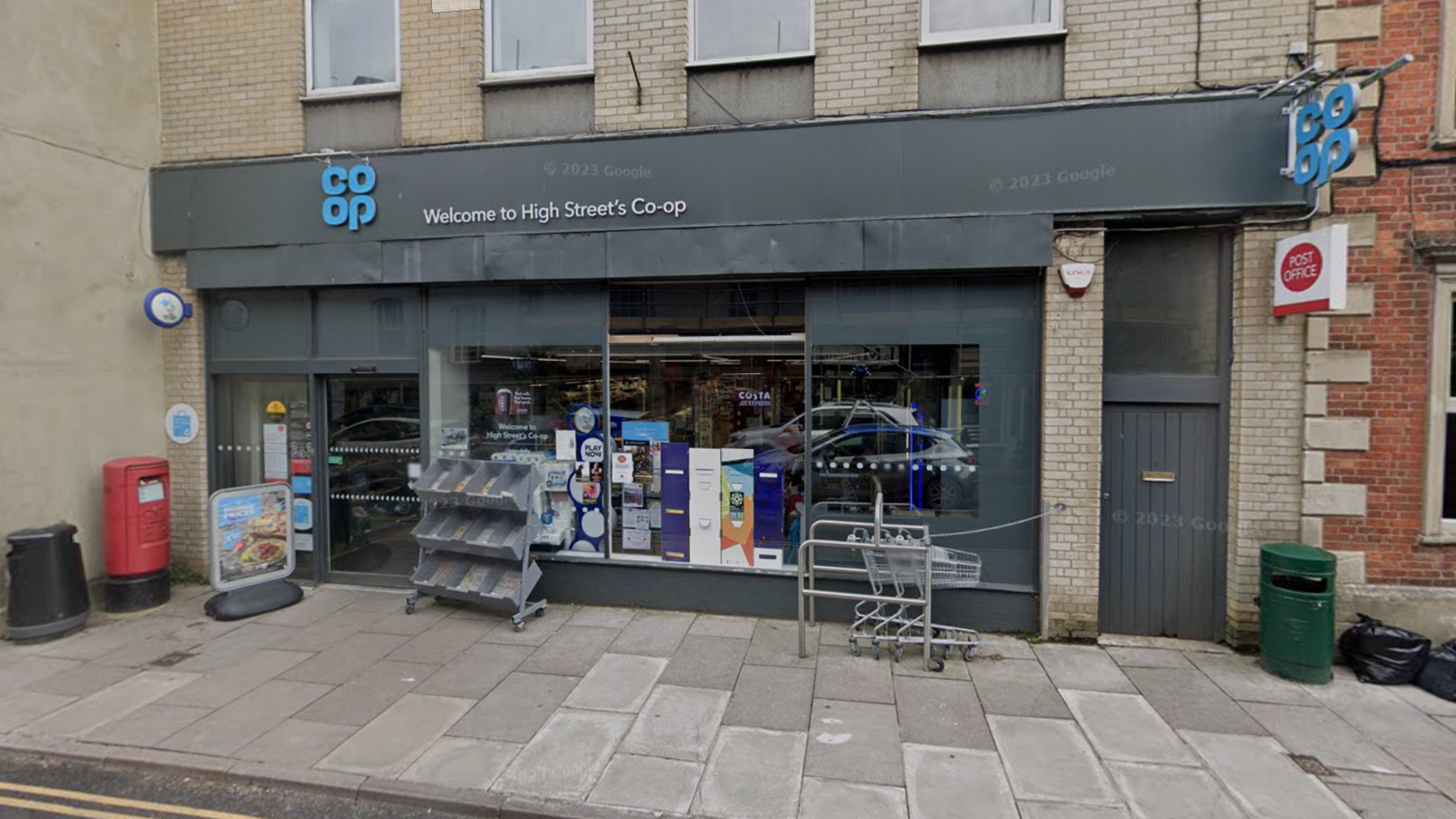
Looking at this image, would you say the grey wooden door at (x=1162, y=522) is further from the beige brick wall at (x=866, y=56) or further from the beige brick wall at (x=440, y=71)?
the beige brick wall at (x=440, y=71)

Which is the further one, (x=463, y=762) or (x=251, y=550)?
(x=251, y=550)

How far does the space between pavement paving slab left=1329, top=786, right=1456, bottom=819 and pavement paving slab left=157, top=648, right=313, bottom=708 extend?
6.95m

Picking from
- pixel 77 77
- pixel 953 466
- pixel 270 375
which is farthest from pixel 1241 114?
pixel 77 77

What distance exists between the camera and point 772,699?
4.54 metres

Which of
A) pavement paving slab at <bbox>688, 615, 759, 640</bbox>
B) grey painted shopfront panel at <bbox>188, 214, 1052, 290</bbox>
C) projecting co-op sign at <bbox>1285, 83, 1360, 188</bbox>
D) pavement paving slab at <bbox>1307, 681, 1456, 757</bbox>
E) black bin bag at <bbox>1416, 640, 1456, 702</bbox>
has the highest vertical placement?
projecting co-op sign at <bbox>1285, 83, 1360, 188</bbox>

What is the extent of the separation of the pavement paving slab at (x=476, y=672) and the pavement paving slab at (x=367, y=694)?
0.44 ft

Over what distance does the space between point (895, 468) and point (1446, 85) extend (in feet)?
16.9

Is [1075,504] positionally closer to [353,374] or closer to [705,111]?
[705,111]

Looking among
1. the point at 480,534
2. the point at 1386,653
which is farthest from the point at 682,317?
the point at 1386,653

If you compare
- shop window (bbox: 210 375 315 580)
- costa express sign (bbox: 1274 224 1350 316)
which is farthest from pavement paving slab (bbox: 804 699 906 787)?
shop window (bbox: 210 375 315 580)

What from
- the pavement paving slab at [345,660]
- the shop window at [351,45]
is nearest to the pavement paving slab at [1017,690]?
the pavement paving slab at [345,660]

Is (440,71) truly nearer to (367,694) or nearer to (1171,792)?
(367,694)

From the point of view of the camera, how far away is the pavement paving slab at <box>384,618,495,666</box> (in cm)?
522

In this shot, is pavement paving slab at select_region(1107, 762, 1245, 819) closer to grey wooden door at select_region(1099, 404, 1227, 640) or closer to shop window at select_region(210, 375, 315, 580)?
grey wooden door at select_region(1099, 404, 1227, 640)
